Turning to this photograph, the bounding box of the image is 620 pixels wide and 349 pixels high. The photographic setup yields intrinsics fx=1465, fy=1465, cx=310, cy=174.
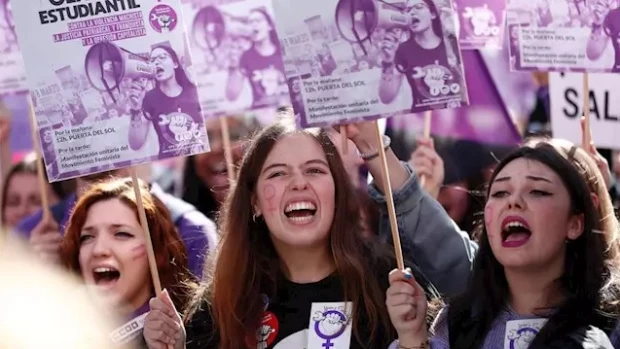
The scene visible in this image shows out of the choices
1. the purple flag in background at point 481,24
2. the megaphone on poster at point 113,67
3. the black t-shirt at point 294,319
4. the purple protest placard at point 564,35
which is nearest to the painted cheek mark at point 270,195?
the black t-shirt at point 294,319

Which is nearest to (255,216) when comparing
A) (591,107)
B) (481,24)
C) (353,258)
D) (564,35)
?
(353,258)

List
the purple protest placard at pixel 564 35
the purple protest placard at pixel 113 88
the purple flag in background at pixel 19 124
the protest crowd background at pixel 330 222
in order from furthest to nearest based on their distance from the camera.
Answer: the purple flag in background at pixel 19 124
the purple protest placard at pixel 564 35
the purple protest placard at pixel 113 88
the protest crowd background at pixel 330 222

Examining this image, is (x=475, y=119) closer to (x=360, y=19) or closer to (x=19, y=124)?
(x=360, y=19)

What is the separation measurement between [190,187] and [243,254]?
2.82 m

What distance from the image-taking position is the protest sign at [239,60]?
6469 millimetres

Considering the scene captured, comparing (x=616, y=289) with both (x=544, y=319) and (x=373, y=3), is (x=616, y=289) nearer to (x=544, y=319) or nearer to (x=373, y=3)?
(x=544, y=319)

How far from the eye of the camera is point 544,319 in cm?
407

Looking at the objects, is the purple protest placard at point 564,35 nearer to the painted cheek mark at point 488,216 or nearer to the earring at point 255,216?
the painted cheek mark at point 488,216

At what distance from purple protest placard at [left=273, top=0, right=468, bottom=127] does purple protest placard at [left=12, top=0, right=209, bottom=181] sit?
16.5 inches

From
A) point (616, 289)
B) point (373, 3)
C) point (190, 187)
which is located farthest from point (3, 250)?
point (616, 289)

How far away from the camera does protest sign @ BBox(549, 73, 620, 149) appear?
5848 mm

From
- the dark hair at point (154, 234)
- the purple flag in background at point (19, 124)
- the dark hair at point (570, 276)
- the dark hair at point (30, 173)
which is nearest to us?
the dark hair at point (570, 276)

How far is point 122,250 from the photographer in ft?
16.1

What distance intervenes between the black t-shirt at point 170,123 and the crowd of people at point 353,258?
0.28 meters
